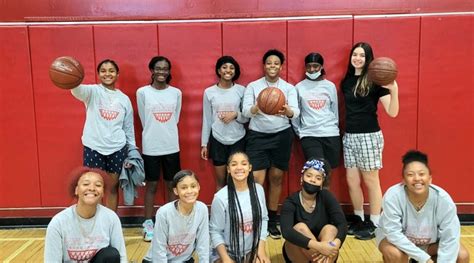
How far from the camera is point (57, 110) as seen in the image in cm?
465

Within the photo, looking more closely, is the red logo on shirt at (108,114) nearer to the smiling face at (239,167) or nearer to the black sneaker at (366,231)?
the smiling face at (239,167)

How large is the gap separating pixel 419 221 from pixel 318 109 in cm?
161

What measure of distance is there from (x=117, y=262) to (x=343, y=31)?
3.18 metres

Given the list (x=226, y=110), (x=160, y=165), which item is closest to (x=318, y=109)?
(x=226, y=110)

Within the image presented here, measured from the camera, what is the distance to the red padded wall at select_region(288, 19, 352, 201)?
4.55 metres

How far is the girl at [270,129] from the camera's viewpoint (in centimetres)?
426

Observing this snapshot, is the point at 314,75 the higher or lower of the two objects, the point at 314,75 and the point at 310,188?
the higher

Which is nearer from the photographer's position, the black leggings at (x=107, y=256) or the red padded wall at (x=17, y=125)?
the black leggings at (x=107, y=256)

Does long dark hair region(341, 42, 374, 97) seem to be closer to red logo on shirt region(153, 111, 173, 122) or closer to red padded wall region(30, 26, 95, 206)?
red logo on shirt region(153, 111, 173, 122)

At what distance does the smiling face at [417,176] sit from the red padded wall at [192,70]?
2326 mm

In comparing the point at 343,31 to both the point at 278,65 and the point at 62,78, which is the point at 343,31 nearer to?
the point at 278,65

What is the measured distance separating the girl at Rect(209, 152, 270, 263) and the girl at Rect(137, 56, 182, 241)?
119 centimetres

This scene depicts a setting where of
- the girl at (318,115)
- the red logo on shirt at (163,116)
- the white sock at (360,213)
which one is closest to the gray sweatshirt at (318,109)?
the girl at (318,115)

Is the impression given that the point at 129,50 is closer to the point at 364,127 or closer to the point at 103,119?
the point at 103,119
